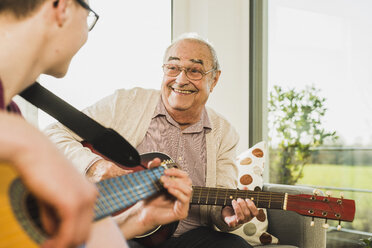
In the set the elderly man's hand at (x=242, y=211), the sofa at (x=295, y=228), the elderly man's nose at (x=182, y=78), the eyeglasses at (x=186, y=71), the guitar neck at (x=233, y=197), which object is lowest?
the sofa at (x=295, y=228)

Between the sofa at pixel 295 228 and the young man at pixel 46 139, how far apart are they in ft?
3.68

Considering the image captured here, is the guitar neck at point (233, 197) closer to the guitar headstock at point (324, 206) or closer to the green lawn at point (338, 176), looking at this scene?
the guitar headstock at point (324, 206)

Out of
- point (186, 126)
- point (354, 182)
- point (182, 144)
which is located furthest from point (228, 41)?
point (182, 144)

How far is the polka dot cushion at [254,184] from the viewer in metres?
2.29

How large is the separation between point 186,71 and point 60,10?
1.25m

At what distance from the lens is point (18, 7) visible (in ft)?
2.70

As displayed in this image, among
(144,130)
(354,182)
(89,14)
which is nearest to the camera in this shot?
(89,14)

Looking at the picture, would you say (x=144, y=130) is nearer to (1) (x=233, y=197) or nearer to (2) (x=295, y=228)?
(1) (x=233, y=197)

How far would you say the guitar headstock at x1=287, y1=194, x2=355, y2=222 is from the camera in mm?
1629

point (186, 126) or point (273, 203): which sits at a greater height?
point (186, 126)

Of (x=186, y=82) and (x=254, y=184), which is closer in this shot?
(x=186, y=82)

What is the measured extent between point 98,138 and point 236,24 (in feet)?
8.56

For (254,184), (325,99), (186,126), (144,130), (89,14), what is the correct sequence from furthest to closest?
(325,99) < (254,184) < (186,126) < (144,130) < (89,14)

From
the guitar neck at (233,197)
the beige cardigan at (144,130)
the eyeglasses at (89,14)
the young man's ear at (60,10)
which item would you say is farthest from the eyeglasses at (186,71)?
the young man's ear at (60,10)
